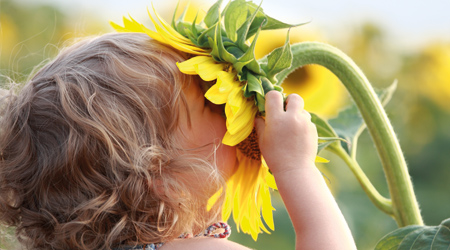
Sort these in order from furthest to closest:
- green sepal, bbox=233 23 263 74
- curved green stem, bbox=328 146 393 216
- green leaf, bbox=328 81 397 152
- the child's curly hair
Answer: green leaf, bbox=328 81 397 152
curved green stem, bbox=328 146 393 216
the child's curly hair
green sepal, bbox=233 23 263 74

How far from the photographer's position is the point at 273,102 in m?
0.85

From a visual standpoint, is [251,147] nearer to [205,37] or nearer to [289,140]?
[289,140]

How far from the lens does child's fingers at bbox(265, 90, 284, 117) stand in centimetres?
85

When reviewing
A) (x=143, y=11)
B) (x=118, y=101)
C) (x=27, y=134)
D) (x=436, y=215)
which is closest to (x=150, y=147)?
(x=118, y=101)

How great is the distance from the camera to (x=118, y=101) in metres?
0.94

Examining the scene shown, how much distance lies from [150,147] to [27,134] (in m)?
0.20

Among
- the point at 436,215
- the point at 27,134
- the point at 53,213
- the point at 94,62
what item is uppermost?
the point at 94,62

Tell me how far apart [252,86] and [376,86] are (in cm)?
163

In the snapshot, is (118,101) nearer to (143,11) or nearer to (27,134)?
(27,134)

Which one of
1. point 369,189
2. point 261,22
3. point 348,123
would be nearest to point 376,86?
point 348,123

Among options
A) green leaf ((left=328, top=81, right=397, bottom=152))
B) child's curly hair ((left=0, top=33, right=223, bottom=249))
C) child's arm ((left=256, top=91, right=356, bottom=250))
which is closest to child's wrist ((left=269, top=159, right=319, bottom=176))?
child's arm ((left=256, top=91, right=356, bottom=250))

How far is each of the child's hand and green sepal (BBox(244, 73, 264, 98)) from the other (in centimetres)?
5

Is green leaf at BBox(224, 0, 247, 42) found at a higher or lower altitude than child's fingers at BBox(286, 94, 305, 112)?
higher

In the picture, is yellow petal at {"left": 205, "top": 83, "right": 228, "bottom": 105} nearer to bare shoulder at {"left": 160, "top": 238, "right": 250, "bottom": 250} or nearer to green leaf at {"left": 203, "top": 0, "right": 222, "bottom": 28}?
green leaf at {"left": 203, "top": 0, "right": 222, "bottom": 28}
